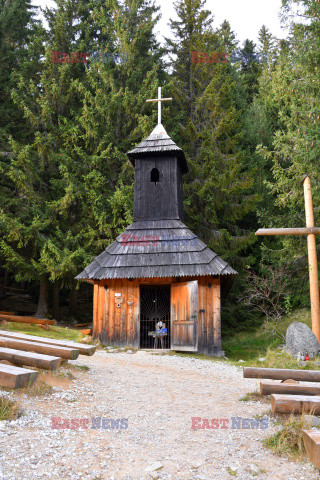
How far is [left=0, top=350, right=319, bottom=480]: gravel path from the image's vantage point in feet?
11.1

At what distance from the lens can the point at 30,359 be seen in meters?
5.47

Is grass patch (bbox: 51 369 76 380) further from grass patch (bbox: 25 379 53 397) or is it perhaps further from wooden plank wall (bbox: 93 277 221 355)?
wooden plank wall (bbox: 93 277 221 355)

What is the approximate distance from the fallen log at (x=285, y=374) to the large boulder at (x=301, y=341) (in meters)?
4.19

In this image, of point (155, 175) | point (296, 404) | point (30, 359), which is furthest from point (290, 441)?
point (155, 175)

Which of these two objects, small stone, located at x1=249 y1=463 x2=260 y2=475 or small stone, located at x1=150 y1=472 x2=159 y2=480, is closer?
small stone, located at x1=150 y1=472 x2=159 y2=480

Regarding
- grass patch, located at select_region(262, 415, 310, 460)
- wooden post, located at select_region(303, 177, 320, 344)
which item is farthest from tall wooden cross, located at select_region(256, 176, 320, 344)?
grass patch, located at select_region(262, 415, 310, 460)

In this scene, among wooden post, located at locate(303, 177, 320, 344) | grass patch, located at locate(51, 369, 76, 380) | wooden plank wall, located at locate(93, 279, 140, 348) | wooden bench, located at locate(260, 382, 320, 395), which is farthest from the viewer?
wooden plank wall, located at locate(93, 279, 140, 348)

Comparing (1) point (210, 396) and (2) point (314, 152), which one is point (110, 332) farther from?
(2) point (314, 152)

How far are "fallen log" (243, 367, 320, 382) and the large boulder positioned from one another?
165 inches

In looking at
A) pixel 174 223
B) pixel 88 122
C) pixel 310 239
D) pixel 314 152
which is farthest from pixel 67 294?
pixel 314 152

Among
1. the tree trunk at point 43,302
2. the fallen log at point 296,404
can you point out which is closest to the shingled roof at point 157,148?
the tree trunk at point 43,302

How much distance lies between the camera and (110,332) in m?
12.3

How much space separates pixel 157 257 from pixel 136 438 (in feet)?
27.5

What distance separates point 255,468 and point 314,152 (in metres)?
7.53
